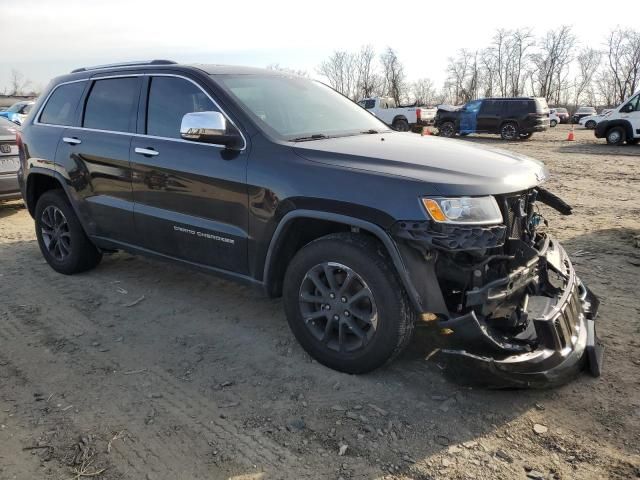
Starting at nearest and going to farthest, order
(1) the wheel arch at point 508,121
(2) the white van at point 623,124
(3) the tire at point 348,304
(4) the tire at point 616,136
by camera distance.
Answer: (3) the tire at point 348,304 → (2) the white van at point 623,124 → (4) the tire at point 616,136 → (1) the wheel arch at point 508,121

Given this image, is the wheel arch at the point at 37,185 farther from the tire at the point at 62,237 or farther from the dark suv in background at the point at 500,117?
the dark suv in background at the point at 500,117

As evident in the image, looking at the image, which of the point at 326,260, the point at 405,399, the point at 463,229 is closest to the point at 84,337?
the point at 326,260

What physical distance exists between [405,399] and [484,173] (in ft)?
4.39

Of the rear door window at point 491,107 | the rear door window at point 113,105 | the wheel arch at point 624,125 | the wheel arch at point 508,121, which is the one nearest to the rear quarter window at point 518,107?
the wheel arch at point 508,121

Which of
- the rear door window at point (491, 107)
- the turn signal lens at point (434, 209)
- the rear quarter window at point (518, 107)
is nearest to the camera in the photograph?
the turn signal lens at point (434, 209)

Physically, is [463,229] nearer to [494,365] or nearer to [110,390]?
[494,365]

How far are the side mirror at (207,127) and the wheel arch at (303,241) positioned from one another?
66 cm

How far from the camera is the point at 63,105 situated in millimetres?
5008

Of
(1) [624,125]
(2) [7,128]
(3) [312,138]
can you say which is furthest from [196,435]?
(1) [624,125]

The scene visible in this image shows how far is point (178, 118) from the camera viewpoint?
3.96m

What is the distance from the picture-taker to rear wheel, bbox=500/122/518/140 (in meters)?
23.5

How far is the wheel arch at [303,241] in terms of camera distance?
9.56 ft

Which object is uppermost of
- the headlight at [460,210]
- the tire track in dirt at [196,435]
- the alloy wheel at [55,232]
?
the headlight at [460,210]

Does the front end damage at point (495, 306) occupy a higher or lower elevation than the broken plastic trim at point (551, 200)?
lower
